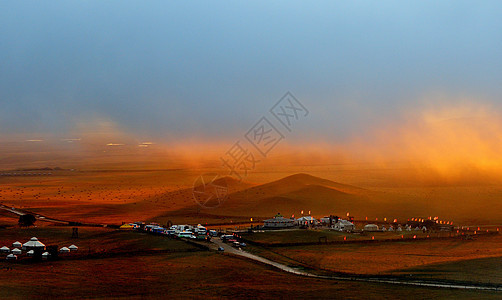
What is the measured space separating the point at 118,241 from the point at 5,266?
53.4ft

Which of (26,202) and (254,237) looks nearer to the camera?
(254,237)

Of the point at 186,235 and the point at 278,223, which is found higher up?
the point at 278,223

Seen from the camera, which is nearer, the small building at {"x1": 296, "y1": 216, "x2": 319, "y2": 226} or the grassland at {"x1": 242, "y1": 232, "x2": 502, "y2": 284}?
the grassland at {"x1": 242, "y1": 232, "x2": 502, "y2": 284}

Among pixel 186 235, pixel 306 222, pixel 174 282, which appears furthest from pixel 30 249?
pixel 306 222

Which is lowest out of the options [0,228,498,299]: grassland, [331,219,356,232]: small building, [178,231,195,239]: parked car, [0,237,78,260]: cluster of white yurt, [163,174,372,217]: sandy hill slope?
[0,228,498,299]: grassland

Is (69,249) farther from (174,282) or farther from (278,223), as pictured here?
(278,223)

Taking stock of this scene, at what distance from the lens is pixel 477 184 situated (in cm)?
15662

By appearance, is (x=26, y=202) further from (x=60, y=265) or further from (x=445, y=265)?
(x=445, y=265)

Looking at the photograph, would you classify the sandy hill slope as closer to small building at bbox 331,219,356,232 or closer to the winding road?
small building at bbox 331,219,356,232

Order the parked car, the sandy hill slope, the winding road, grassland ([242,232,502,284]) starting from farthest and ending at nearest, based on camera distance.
Answer: the sandy hill slope
the parked car
grassland ([242,232,502,284])
the winding road

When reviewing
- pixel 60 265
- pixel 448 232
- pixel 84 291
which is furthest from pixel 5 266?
pixel 448 232

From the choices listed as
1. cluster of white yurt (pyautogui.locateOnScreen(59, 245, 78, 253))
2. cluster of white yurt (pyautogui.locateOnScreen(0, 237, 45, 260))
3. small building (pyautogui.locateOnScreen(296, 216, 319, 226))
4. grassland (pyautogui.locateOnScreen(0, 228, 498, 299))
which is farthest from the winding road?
small building (pyautogui.locateOnScreen(296, 216, 319, 226))

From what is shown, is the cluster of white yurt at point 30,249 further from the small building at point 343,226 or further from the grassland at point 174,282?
the small building at point 343,226

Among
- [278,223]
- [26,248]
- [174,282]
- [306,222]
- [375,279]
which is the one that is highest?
[306,222]
